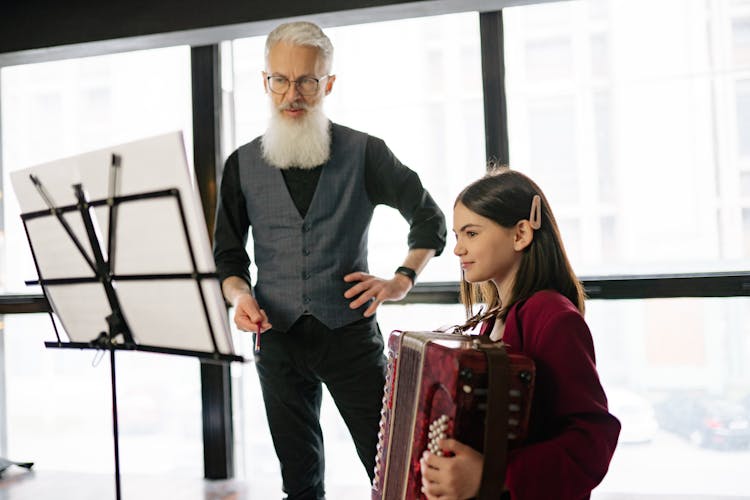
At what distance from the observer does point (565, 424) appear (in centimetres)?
131

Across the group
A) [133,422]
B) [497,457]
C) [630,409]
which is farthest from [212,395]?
[497,457]

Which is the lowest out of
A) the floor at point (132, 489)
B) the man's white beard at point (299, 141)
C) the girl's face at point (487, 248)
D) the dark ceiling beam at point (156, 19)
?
the floor at point (132, 489)

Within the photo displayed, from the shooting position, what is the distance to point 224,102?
3340 millimetres

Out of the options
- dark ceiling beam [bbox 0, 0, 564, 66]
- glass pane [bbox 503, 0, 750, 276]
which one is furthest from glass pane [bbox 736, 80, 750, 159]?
dark ceiling beam [bbox 0, 0, 564, 66]

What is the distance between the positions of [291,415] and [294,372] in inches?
5.1

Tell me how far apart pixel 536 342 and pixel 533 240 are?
0.27 m

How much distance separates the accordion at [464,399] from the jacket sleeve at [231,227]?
39.5 inches

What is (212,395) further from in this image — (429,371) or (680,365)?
(429,371)

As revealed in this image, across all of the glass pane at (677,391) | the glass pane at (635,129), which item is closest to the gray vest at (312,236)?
the glass pane at (635,129)

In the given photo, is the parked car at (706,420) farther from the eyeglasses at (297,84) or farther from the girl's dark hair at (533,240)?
the eyeglasses at (297,84)

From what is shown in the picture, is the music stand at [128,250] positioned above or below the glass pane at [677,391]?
above

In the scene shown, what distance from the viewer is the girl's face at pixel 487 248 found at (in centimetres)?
155

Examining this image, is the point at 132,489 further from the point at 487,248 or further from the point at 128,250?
the point at 487,248

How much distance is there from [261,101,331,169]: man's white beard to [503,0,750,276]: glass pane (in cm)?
111
